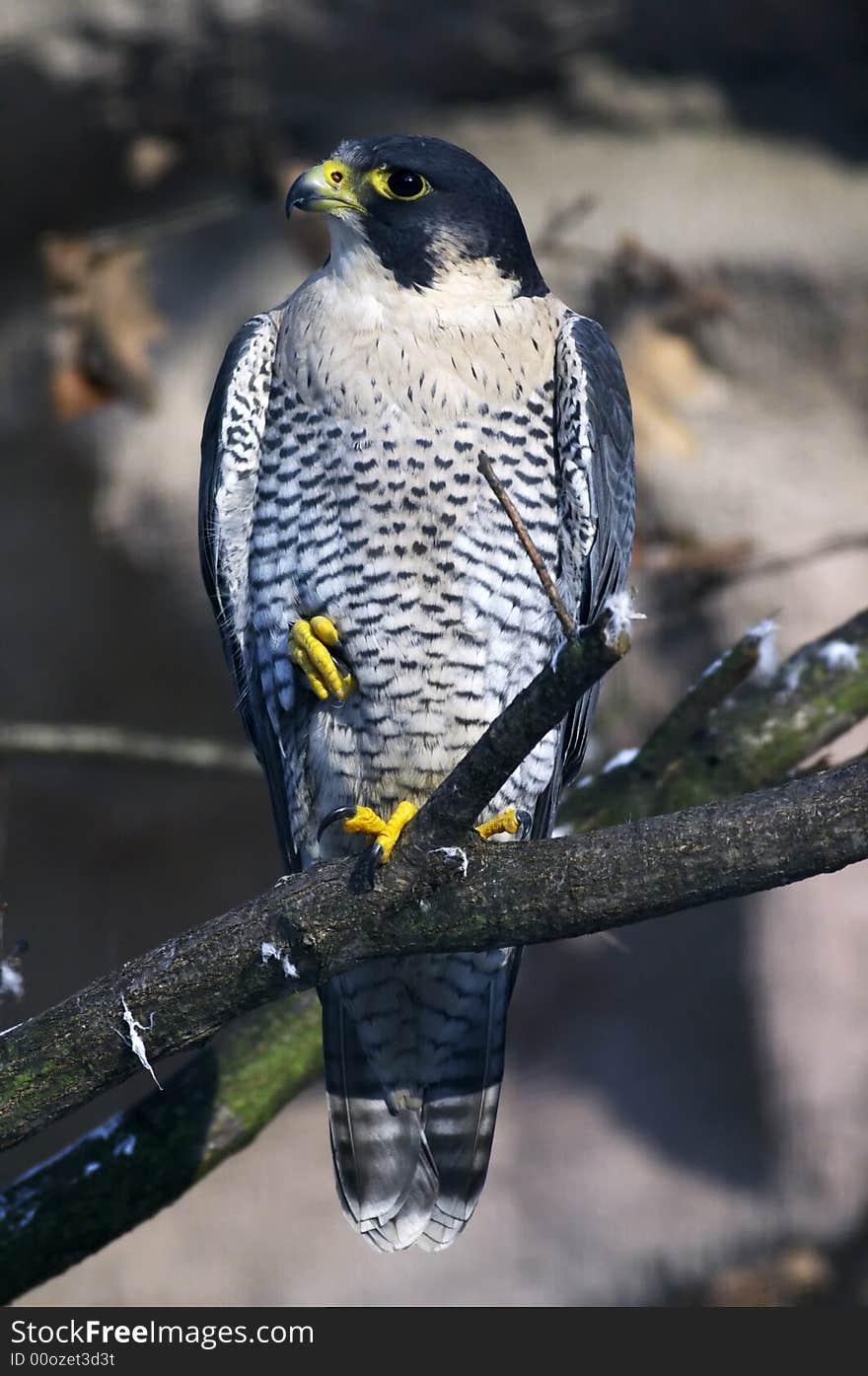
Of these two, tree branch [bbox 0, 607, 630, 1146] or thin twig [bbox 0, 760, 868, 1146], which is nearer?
thin twig [bbox 0, 760, 868, 1146]

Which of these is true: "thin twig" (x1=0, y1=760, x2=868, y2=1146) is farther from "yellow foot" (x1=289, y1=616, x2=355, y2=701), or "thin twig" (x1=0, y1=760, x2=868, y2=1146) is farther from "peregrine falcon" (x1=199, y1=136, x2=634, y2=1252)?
"yellow foot" (x1=289, y1=616, x2=355, y2=701)

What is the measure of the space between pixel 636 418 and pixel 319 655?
2601 millimetres

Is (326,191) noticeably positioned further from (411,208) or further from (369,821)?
(369,821)

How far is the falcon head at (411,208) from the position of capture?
300cm

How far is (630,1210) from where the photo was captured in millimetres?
5492

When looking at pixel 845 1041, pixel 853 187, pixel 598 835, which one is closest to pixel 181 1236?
pixel 845 1041

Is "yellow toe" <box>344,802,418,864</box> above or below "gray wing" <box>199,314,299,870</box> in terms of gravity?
below

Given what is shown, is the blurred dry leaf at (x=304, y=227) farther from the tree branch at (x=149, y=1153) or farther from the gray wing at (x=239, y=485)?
the tree branch at (x=149, y=1153)

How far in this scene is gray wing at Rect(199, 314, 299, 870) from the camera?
3027mm

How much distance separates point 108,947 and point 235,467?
3152 mm

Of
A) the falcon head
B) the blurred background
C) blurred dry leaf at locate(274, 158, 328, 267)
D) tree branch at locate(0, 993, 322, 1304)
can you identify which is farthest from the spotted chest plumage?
blurred dry leaf at locate(274, 158, 328, 267)

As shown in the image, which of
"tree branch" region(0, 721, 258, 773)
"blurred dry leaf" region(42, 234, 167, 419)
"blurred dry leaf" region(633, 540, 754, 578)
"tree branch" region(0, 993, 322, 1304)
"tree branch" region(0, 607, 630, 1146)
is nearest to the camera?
"tree branch" region(0, 607, 630, 1146)

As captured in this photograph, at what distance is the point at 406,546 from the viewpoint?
2844mm

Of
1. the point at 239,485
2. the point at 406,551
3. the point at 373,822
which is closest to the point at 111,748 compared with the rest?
the point at 239,485
